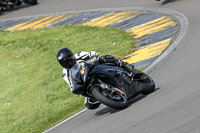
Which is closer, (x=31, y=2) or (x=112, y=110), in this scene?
(x=112, y=110)

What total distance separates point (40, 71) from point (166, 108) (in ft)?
26.4

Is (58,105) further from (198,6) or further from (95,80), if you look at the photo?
(198,6)

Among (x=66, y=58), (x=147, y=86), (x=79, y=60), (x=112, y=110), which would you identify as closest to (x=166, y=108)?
(x=147, y=86)

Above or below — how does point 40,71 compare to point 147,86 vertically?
below

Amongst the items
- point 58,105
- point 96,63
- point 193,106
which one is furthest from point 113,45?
point 193,106

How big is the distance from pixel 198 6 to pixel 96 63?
354 inches

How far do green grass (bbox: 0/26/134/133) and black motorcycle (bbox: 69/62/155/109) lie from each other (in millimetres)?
2072

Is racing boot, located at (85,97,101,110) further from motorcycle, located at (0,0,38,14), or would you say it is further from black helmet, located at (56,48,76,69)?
motorcycle, located at (0,0,38,14)

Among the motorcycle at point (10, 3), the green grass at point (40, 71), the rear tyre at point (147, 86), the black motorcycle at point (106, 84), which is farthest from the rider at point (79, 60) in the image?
the motorcycle at point (10, 3)

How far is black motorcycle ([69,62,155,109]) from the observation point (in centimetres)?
841

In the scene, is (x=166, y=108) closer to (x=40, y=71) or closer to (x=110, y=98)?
(x=110, y=98)

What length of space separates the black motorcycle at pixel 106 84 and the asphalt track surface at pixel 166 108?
248mm

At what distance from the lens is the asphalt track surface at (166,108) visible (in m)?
7.03

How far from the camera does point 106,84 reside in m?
8.56
